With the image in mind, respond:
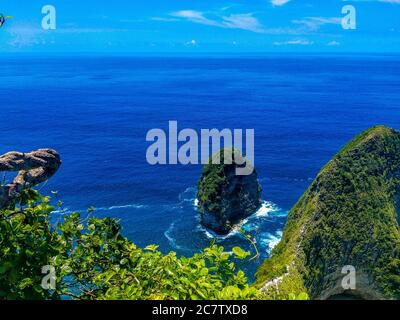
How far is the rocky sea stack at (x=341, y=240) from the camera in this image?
49312 millimetres

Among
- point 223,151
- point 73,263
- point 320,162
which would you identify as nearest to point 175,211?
point 223,151

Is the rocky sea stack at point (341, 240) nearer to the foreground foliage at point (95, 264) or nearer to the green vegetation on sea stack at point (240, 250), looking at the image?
the green vegetation on sea stack at point (240, 250)

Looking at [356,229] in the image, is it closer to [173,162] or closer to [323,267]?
[323,267]

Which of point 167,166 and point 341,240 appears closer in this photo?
point 341,240

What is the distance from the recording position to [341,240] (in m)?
55.8

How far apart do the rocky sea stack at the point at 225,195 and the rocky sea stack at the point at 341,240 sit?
75.4ft

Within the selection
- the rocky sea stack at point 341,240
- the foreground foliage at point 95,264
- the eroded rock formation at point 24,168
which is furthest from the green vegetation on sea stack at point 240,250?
the eroded rock formation at point 24,168

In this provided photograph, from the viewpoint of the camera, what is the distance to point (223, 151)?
9062 centimetres

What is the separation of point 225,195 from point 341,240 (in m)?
33.8

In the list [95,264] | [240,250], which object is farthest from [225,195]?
[240,250]

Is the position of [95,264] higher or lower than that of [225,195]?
lower

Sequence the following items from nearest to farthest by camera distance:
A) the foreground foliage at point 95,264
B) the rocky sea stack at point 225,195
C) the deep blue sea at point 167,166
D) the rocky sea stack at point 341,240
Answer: the foreground foliage at point 95,264, the rocky sea stack at point 341,240, the deep blue sea at point 167,166, the rocky sea stack at point 225,195

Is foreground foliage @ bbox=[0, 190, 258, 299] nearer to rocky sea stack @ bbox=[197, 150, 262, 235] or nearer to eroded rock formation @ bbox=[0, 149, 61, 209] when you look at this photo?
eroded rock formation @ bbox=[0, 149, 61, 209]

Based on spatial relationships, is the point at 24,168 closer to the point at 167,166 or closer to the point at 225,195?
the point at 225,195
